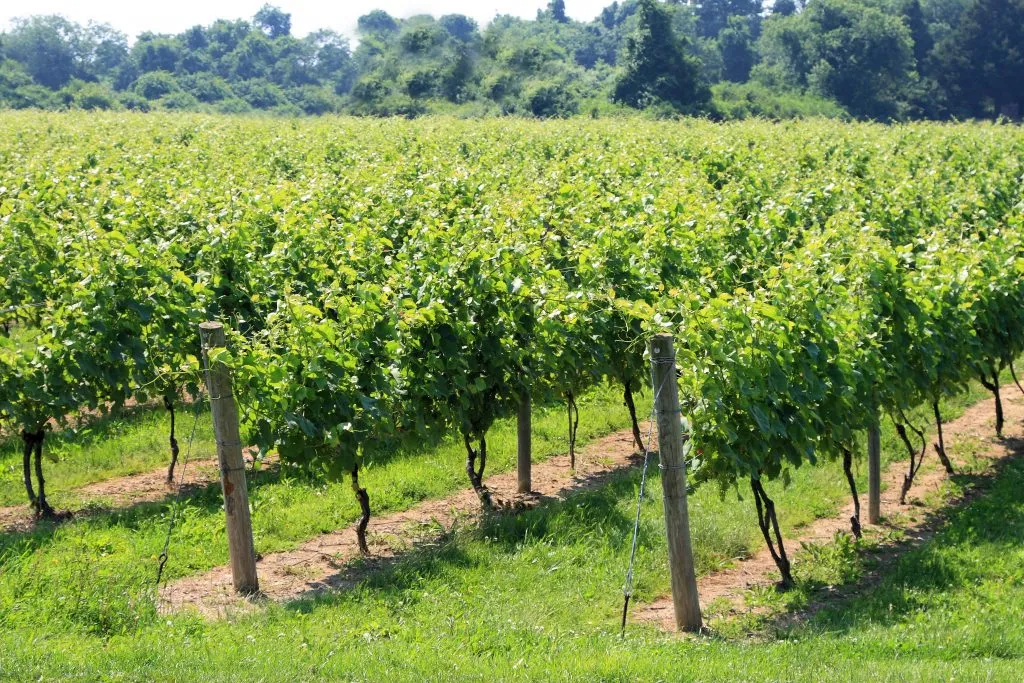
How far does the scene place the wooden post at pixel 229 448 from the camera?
8367 millimetres

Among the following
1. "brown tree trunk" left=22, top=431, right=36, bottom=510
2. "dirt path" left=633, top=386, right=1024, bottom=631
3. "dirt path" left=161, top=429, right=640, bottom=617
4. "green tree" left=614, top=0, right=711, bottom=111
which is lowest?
"dirt path" left=633, top=386, right=1024, bottom=631

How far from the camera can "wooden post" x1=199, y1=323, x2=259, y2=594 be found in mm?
8367

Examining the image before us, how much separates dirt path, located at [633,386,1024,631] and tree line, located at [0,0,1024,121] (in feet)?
103

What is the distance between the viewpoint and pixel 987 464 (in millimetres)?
12117

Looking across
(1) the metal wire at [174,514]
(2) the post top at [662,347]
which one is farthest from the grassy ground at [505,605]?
(2) the post top at [662,347]

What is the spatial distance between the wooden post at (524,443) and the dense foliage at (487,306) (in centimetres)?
24

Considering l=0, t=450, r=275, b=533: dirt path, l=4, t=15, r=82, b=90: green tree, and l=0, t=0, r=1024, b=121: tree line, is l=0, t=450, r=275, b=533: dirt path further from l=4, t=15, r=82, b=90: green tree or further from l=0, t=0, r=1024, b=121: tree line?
l=4, t=15, r=82, b=90: green tree

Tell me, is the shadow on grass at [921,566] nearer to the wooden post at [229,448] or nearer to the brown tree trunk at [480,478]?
the brown tree trunk at [480,478]

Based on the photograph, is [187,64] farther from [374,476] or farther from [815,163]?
[374,476]

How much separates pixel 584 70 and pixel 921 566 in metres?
66.3

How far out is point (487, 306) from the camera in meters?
10.4

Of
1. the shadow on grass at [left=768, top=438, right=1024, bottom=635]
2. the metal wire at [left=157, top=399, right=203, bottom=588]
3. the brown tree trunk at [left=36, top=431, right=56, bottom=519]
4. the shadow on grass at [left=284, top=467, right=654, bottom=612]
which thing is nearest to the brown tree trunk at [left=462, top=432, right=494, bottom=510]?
the shadow on grass at [left=284, top=467, right=654, bottom=612]

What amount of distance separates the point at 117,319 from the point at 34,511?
1831 millimetres

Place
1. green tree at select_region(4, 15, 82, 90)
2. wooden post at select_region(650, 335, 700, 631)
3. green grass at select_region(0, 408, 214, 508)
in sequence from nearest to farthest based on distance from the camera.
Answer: wooden post at select_region(650, 335, 700, 631) < green grass at select_region(0, 408, 214, 508) < green tree at select_region(4, 15, 82, 90)
